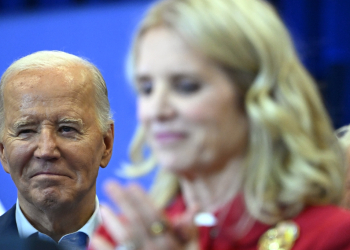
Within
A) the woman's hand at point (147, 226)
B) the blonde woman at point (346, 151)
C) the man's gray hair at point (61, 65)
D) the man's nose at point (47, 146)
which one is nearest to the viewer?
the woman's hand at point (147, 226)

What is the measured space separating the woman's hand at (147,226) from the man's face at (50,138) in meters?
0.92

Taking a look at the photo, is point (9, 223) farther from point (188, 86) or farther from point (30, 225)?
point (188, 86)

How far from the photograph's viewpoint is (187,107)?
817mm

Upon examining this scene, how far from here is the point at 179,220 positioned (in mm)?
815

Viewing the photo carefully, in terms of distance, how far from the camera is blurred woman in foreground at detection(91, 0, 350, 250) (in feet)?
2.70

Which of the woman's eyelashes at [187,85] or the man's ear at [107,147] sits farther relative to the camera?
the man's ear at [107,147]

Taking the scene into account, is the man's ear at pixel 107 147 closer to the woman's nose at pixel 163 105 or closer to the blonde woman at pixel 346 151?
the blonde woman at pixel 346 151

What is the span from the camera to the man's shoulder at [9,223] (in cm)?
171

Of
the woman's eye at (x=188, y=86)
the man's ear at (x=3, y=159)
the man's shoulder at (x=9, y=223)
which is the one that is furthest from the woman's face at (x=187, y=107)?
the man's ear at (x=3, y=159)

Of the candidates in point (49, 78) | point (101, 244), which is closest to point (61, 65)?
point (49, 78)

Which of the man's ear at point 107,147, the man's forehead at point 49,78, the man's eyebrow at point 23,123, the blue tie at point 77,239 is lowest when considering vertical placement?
the blue tie at point 77,239

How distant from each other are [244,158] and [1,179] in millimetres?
1590

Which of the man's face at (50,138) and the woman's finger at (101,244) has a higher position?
the man's face at (50,138)

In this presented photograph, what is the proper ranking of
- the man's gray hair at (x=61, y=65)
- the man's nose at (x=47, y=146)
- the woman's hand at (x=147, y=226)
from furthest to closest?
the man's gray hair at (x=61, y=65) → the man's nose at (x=47, y=146) → the woman's hand at (x=147, y=226)
